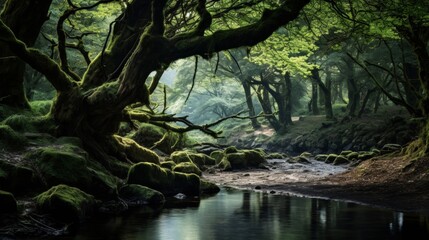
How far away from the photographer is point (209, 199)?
45.1 ft

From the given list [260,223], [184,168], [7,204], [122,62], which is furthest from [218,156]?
[7,204]

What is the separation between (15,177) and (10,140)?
79.0 inches

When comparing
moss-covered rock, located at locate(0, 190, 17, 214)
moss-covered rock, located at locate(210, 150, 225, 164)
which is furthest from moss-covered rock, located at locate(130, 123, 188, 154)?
moss-covered rock, located at locate(0, 190, 17, 214)

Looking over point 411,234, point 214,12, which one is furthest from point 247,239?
point 214,12

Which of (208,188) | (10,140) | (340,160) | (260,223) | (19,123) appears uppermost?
(19,123)

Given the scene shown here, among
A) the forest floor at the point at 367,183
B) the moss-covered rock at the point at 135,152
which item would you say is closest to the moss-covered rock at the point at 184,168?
the moss-covered rock at the point at 135,152

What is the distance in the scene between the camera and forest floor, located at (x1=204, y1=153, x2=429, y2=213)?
12.2m

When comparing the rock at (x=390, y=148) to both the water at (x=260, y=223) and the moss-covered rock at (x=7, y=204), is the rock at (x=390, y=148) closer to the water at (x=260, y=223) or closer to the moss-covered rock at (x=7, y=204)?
the water at (x=260, y=223)

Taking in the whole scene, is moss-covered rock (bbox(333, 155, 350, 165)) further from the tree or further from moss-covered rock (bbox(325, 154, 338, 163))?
the tree

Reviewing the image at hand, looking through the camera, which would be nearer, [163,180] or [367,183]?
[163,180]

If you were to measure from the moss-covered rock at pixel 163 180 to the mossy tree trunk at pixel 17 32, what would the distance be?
4845 millimetres

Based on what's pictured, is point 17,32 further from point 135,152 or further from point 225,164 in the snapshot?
point 225,164

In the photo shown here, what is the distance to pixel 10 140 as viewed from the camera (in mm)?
11461

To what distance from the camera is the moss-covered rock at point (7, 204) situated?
8.09 meters
